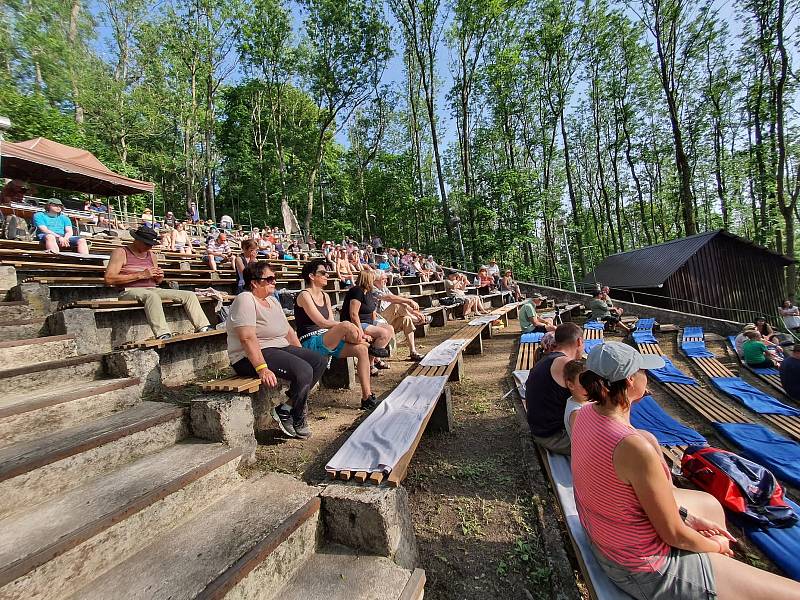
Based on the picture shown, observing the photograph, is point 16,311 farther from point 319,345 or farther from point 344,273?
point 344,273

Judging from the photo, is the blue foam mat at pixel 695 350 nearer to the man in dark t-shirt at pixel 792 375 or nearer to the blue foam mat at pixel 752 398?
the blue foam mat at pixel 752 398

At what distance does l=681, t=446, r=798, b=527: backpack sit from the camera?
2.63m

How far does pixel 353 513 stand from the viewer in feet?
6.19

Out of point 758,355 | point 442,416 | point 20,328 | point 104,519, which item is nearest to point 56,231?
point 20,328

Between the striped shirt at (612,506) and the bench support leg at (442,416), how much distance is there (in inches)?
85.3

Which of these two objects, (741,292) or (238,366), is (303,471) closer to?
(238,366)

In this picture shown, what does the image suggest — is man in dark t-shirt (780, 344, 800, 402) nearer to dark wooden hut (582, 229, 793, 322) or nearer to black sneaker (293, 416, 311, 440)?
black sneaker (293, 416, 311, 440)

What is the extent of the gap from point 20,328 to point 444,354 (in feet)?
15.0

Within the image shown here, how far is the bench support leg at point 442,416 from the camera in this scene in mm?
3875

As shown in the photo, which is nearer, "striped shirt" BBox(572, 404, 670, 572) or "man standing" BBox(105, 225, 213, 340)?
"striped shirt" BBox(572, 404, 670, 572)

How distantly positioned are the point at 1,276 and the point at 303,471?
12.0ft

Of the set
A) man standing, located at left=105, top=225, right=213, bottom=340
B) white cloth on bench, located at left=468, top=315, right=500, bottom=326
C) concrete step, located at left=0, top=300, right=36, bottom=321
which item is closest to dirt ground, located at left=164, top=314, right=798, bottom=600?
man standing, located at left=105, top=225, right=213, bottom=340

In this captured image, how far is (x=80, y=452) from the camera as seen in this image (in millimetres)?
1894

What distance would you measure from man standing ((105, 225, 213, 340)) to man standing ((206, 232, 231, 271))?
13.5ft
